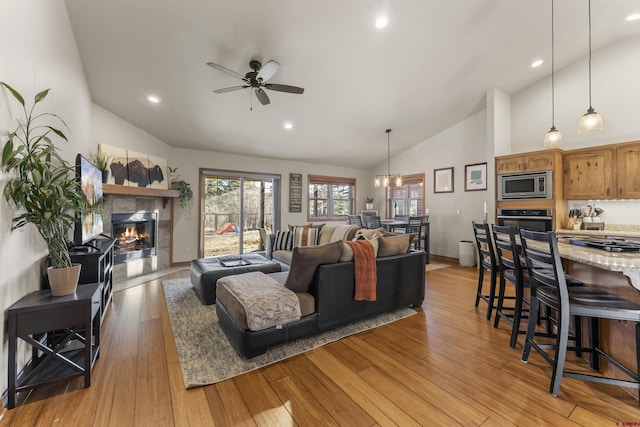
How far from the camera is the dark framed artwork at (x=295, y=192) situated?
6.93 m

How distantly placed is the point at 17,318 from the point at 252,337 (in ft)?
4.60

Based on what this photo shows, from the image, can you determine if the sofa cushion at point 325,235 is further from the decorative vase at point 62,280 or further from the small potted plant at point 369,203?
the small potted plant at point 369,203

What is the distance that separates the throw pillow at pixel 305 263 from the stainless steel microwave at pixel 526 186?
3.96 metres

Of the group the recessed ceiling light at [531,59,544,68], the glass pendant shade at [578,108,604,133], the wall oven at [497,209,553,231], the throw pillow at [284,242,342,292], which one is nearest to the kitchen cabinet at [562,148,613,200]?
the wall oven at [497,209,553,231]

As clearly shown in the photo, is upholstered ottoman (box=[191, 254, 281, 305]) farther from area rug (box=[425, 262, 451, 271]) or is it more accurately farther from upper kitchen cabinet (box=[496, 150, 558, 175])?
upper kitchen cabinet (box=[496, 150, 558, 175])

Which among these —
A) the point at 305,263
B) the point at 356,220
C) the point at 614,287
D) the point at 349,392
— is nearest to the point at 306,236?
the point at 356,220

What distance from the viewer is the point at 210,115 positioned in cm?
440

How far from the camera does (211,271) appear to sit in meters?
3.26

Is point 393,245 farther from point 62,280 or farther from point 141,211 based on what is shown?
Result: point 141,211

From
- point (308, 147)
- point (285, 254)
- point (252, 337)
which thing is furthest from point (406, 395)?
point (308, 147)

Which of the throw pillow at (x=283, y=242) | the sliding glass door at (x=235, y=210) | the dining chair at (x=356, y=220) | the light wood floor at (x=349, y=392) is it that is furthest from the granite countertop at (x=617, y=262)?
the sliding glass door at (x=235, y=210)

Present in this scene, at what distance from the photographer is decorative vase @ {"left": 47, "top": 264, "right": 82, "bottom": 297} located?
176 cm

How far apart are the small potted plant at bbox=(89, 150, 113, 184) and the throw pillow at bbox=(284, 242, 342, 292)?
139 inches

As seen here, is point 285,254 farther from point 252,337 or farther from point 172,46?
point 172,46
